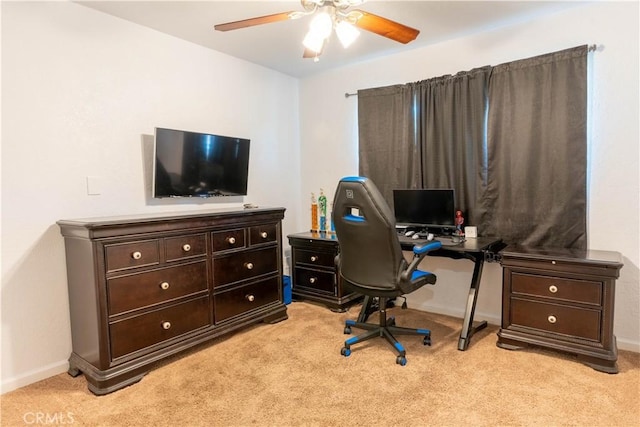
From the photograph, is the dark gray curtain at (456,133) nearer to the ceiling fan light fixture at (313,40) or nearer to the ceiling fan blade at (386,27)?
the ceiling fan blade at (386,27)

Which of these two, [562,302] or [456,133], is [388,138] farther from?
[562,302]

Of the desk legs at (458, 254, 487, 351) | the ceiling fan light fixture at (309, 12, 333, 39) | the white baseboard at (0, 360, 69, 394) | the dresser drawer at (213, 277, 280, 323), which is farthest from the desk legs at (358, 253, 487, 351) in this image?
the white baseboard at (0, 360, 69, 394)

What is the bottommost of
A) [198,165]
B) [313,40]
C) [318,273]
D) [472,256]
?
[318,273]

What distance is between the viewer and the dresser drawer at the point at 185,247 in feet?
8.43

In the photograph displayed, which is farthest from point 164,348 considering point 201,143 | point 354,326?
point 201,143

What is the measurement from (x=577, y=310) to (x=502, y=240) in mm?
781

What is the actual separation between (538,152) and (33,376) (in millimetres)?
3875

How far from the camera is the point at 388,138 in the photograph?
12.2ft

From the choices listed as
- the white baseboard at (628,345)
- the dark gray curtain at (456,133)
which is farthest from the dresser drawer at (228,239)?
the white baseboard at (628,345)

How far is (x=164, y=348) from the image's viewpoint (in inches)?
100

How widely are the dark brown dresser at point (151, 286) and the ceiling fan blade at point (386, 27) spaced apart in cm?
164

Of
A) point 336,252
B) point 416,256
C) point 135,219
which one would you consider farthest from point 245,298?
point 416,256

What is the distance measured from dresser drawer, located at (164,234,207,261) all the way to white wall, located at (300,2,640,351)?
2.12 m

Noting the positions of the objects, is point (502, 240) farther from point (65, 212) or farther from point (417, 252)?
point (65, 212)
